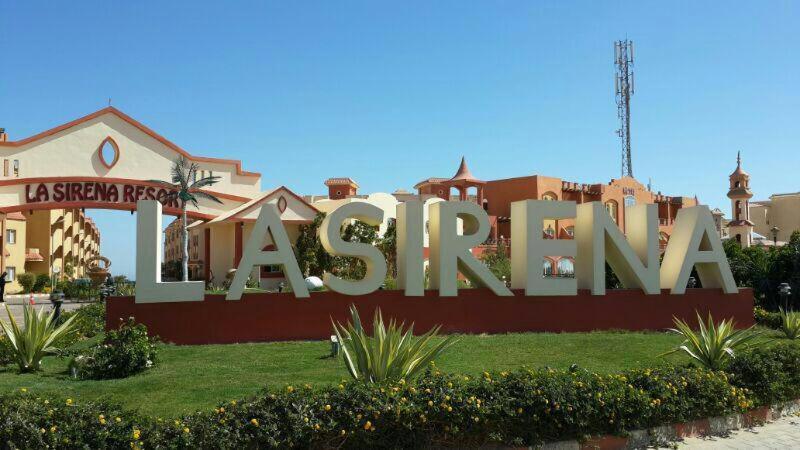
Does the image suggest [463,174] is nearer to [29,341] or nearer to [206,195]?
[206,195]

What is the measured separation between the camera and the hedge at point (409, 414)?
586cm

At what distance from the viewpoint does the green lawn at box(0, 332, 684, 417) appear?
8.69 m

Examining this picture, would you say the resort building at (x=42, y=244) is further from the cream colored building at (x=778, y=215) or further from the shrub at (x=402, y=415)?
the cream colored building at (x=778, y=215)

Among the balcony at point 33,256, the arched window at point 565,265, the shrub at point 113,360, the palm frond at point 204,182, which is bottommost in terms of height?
the shrub at point 113,360

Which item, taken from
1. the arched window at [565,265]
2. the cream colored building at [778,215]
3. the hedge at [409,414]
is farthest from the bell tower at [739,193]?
the hedge at [409,414]

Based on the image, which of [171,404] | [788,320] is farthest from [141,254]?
[788,320]

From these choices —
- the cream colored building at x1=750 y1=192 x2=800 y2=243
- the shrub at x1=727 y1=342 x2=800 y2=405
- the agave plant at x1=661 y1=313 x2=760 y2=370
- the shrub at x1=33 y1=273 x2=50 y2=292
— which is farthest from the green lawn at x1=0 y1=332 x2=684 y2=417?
the cream colored building at x1=750 y1=192 x2=800 y2=243

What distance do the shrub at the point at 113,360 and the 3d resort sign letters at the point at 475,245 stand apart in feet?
7.07

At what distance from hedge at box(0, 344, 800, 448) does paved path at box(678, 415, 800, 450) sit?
313 millimetres

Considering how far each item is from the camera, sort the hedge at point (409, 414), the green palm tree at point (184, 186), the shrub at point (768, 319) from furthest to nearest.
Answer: the green palm tree at point (184, 186), the shrub at point (768, 319), the hedge at point (409, 414)

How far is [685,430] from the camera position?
798 cm

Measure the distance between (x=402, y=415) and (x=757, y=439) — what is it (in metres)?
4.98

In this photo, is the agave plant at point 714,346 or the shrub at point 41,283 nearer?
the agave plant at point 714,346

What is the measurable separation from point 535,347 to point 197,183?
61.6 feet
